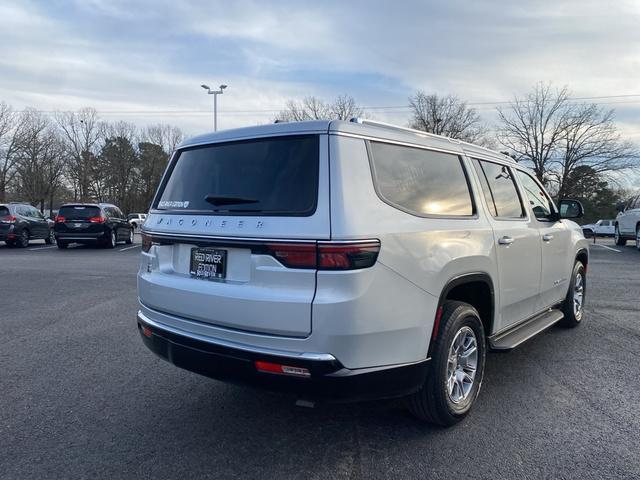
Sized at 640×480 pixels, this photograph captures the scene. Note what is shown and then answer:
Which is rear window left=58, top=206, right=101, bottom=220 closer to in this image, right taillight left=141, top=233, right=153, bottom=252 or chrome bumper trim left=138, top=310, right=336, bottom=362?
right taillight left=141, top=233, right=153, bottom=252

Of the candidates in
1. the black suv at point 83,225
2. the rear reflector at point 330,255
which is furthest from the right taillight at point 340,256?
the black suv at point 83,225

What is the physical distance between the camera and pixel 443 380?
3.06 meters

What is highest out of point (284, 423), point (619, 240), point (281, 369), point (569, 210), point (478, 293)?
point (569, 210)

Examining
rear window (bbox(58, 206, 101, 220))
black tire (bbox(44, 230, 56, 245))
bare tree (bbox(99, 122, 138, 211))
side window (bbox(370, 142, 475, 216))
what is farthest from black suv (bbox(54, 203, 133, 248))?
bare tree (bbox(99, 122, 138, 211))

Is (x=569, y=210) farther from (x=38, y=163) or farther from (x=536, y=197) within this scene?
(x=38, y=163)

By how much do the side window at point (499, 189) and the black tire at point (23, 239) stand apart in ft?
58.1

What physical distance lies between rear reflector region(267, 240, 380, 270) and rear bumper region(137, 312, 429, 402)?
0.48 m

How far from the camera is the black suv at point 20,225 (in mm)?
16750

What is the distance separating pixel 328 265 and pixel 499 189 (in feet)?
7.72

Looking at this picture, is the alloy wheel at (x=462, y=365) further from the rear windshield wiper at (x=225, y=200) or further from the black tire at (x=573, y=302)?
the black tire at (x=573, y=302)

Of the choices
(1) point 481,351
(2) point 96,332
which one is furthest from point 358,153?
(2) point 96,332

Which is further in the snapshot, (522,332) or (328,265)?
(522,332)

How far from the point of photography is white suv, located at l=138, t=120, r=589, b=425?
255 cm

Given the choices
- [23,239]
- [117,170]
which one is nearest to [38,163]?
[117,170]
